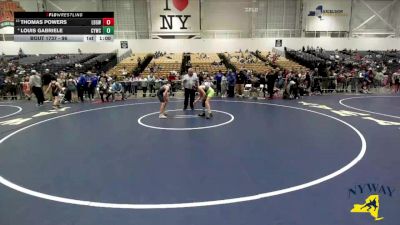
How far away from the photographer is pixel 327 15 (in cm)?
3625

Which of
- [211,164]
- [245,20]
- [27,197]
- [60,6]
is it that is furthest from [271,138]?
[60,6]

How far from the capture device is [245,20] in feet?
122

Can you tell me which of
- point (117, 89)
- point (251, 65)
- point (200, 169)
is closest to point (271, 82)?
point (117, 89)

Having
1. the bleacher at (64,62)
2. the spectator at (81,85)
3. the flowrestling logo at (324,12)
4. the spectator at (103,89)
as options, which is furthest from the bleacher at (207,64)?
the flowrestling logo at (324,12)

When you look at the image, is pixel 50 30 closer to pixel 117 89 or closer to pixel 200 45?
pixel 117 89

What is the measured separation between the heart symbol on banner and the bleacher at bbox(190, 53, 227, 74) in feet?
18.1

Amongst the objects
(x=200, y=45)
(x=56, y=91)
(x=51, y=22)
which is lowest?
(x=56, y=91)

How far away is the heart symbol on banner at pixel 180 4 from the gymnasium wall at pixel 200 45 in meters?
3.50

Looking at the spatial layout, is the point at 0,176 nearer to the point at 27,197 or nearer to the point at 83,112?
the point at 27,197

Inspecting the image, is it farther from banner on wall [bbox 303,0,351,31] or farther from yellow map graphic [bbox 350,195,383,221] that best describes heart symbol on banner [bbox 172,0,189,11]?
yellow map graphic [bbox 350,195,383,221]

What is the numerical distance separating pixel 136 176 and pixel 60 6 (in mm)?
35572

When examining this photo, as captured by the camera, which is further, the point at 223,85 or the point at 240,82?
the point at 240,82
